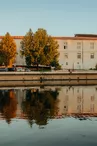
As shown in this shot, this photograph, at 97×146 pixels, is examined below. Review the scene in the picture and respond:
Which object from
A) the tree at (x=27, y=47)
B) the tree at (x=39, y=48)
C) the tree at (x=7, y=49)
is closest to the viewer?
the tree at (x=39, y=48)

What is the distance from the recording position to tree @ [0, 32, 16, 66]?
8456cm

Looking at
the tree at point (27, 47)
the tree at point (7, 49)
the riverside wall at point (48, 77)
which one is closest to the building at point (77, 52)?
the tree at point (27, 47)

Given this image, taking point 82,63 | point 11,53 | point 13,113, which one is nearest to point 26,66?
point 11,53

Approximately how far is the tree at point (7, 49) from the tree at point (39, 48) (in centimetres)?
226

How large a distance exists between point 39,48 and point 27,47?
2788 mm

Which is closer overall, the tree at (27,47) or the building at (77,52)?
the tree at (27,47)

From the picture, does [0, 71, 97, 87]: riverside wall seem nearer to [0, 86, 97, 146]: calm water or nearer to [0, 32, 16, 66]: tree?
[0, 32, 16, 66]: tree

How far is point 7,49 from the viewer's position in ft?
278

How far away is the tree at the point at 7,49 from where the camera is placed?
84.6 metres

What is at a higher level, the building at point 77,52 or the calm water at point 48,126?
the building at point 77,52

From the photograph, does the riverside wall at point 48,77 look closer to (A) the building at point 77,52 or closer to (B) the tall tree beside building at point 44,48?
(B) the tall tree beside building at point 44,48

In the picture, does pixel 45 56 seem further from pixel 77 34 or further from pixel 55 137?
pixel 55 137

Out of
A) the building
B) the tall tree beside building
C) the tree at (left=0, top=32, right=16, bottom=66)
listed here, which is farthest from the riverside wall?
the building

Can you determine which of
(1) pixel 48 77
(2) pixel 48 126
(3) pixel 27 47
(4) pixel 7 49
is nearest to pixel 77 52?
(3) pixel 27 47
